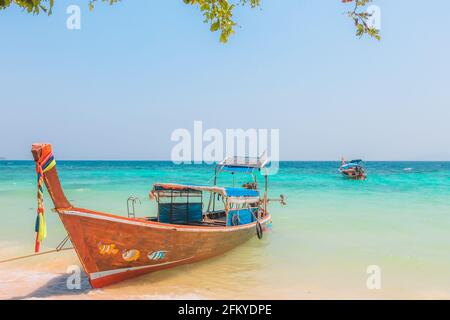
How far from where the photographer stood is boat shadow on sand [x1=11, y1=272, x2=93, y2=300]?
7614 mm

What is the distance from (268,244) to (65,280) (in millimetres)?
7292

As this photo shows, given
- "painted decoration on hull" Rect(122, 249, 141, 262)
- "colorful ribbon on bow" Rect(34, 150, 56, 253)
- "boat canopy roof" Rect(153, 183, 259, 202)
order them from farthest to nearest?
"boat canopy roof" Rect(153, 183, 259, 202) → "painted decoration on hull" Rect(122, 249, 141, 262) → "colorful ribbon on bow" Rect(34, 150, 56, 253)

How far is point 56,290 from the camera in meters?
7.94

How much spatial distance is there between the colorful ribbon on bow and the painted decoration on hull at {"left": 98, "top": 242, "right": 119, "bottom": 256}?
1.49 meters

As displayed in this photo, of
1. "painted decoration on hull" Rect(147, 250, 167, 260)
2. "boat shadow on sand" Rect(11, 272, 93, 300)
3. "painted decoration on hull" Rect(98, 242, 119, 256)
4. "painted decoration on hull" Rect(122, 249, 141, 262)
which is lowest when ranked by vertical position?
"boat shadow on sand" Rect(11, 272, 93, 300)

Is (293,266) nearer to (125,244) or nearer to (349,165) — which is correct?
(125,244)

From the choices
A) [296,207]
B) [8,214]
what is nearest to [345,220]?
[296,207]

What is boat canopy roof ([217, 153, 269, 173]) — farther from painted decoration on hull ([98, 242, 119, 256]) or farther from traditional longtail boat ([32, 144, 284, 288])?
painted decoration on hull ([98, 242, 119, 256])

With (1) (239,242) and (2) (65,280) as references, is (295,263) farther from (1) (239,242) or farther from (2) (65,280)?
(2) (65,280)

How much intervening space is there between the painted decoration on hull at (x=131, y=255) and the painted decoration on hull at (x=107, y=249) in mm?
250

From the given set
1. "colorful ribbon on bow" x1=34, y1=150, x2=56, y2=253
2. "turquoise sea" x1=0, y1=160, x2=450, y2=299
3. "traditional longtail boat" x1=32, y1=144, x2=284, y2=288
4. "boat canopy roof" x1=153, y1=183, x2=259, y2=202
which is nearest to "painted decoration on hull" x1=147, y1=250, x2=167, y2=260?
"traditional longtail boat" x1=32, y1=144, x2=284, y2=288

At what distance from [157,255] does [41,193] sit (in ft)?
11.6

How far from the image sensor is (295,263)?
10555 millimetres
